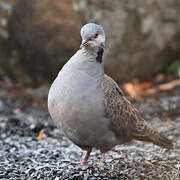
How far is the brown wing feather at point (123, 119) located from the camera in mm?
4551

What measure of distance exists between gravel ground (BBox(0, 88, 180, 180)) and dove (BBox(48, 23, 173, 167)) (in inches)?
16.3

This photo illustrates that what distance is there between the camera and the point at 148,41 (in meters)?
9.54

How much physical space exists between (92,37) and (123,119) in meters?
1.02

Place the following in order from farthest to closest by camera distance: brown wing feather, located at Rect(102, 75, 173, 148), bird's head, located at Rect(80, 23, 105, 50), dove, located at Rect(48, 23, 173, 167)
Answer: brown wing feather, located at Rect(102, 75, 173, 148), bird's head, located at Rect(80, 23, 105, 50), dove, located at Rect(48, 23, 173, 167)

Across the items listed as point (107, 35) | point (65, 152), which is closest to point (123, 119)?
point (65, 152)

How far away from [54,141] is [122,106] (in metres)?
1.97

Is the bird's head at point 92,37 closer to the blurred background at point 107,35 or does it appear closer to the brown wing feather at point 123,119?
the brown wing feather at point 123,119

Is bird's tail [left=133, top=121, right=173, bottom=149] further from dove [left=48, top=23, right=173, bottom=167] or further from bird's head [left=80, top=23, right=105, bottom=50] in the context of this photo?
bird's head [left=80, top=23, right=105, bottom=50]

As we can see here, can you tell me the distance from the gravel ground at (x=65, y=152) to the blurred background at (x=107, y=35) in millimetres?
1287

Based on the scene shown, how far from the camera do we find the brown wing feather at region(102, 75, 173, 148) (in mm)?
4551

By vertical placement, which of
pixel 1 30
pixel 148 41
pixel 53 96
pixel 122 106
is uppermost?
pixel 148 41

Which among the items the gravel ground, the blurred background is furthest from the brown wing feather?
the blurred background

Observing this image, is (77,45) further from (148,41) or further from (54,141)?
(54,141)

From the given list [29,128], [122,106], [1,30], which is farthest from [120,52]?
[122,106]
